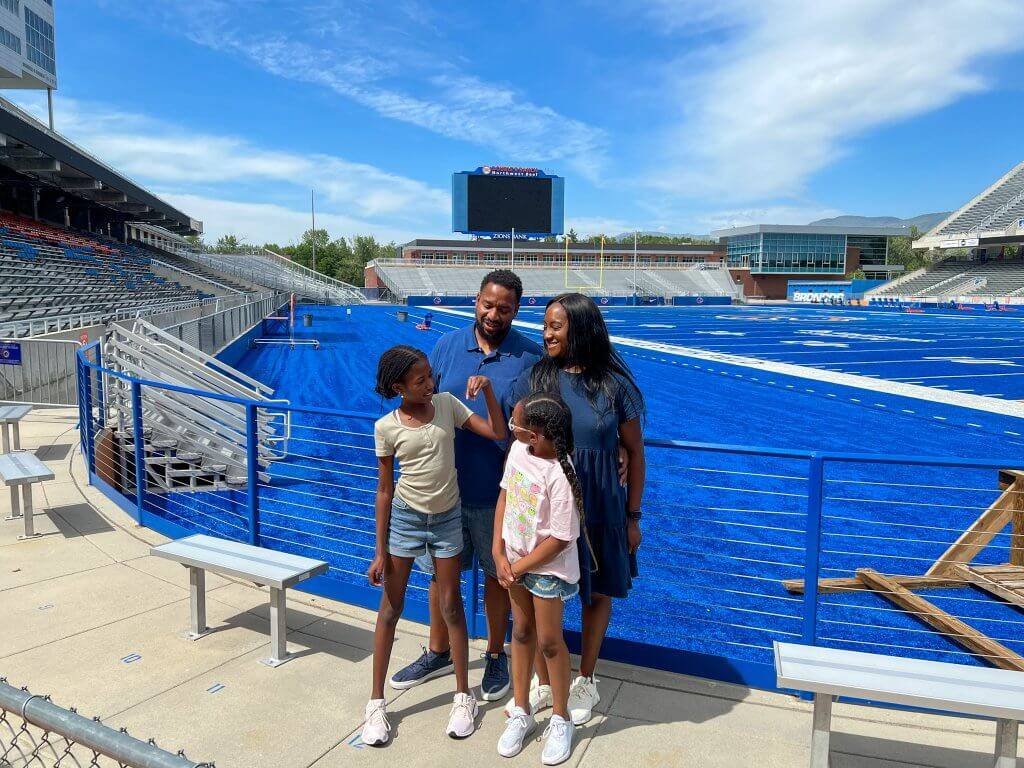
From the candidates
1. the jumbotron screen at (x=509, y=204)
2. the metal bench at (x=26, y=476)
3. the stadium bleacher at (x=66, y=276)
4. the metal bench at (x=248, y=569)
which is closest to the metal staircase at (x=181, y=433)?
the metal bench at (x=26, y=476)

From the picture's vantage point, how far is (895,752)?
2.73 meters

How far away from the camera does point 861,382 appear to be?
1575cm

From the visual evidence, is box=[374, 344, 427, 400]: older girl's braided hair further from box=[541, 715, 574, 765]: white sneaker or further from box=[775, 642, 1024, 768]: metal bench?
box=[775, 642, 1024, 768]: metal bench

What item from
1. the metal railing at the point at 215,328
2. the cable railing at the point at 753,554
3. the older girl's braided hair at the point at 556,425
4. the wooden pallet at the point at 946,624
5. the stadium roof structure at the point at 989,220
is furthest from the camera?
the stadium roof structure at the point at 989,220

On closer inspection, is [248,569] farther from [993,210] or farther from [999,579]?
[993,210]

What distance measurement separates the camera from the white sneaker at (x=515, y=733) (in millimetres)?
2686

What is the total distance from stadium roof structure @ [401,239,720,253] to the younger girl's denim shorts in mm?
76136

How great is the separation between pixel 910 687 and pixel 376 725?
1992mm

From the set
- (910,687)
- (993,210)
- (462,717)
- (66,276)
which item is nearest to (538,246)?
(993,210)

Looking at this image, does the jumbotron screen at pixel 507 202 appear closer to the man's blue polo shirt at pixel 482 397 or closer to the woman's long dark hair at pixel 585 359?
the man's blue polo shirt at pixel 482 397

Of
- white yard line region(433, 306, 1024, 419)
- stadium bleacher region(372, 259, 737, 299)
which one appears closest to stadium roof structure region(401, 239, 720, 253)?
stadium bleacher region(372, 259, 737, 299)

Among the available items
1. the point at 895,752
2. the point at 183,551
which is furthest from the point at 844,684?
the point at 183,551

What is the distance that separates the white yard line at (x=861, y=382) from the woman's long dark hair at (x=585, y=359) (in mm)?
12461

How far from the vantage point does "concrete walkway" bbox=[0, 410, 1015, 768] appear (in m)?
2.71
